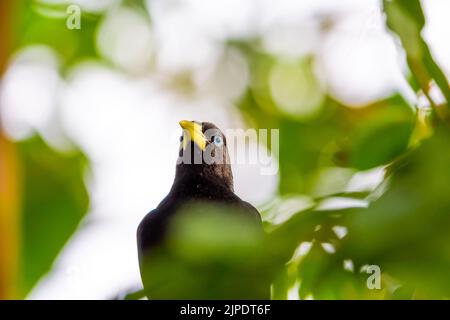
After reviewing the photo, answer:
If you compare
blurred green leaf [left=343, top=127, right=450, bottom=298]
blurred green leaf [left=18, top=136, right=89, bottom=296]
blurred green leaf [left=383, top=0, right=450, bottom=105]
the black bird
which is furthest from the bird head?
blurred green leaf [left=343, top=127, right=450, bottom=298]

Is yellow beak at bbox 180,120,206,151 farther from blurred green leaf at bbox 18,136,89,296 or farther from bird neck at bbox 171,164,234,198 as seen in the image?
blurred green leaf at bbox 18,136,89,296

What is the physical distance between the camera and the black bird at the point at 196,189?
75 cm

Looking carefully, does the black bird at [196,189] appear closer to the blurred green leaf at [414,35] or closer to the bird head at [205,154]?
the bird head at [205,154]

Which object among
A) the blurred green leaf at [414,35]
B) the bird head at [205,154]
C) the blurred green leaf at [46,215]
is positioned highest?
the blurred green leaf at [414,35]

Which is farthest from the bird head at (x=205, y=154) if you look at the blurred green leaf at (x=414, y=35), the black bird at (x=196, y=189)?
the blurred green leaf at (x=414, y=35)

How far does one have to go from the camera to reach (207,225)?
603 mm

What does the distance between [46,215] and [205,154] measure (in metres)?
0.47

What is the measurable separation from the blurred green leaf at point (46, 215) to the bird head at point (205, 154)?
0.19 metres

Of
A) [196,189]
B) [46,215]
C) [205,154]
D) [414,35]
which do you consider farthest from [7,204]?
[205,154]

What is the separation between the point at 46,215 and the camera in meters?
0.87
